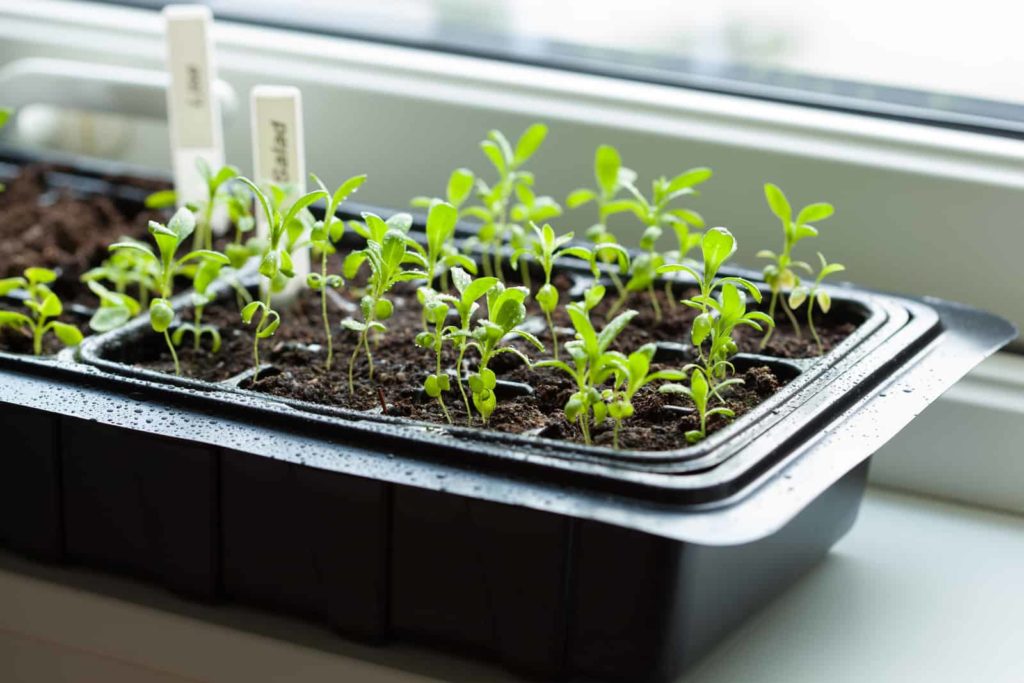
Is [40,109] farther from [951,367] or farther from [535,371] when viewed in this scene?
[951,367]

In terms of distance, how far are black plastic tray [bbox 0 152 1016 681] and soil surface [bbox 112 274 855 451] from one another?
63mm

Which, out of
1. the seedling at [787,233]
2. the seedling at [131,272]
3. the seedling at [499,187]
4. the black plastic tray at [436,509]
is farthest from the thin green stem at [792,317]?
the seedling at [131,272]

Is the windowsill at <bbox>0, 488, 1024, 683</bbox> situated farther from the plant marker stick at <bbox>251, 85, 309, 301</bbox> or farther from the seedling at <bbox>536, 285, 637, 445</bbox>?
the plant marker stick at <bbox>251, 85, 309, 301</bbox>

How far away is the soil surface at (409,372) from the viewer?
2.73 feet

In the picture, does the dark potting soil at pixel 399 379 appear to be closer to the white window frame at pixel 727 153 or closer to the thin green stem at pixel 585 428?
the thin green stem at pixel 585 428

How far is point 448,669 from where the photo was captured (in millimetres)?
772

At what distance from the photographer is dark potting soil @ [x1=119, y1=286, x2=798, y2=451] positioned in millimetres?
827

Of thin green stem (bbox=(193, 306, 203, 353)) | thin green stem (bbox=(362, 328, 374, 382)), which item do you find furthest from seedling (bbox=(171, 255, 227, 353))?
thin green stem (bbox=(362, 328, 374, 382))

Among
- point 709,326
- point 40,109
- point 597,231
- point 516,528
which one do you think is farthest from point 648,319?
point 40,109

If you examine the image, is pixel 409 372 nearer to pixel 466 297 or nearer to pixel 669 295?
pixel 466 297

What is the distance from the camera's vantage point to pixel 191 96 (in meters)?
1.12

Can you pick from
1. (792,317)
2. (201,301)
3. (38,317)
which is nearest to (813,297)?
(792,317)

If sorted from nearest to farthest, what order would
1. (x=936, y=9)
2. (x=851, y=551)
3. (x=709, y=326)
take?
1. (x=709, y=326)
2. (x=851, y=551)
3. (x=936, y=9)

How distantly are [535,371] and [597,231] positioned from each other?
16cm
